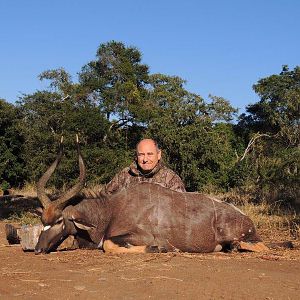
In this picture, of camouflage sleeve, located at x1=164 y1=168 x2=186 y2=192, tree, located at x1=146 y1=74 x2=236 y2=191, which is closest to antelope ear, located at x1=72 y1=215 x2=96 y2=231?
camouflage sleeve, located at x1=164 y1=168 x2=186 y2=192

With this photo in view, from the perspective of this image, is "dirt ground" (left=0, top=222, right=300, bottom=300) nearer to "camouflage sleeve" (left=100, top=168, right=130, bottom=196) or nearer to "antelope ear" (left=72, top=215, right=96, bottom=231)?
"antelope ear" (left=72, top=215, right=96, bottom=231)

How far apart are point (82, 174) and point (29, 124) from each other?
52.9ft

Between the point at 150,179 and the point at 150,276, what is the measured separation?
2106 mm

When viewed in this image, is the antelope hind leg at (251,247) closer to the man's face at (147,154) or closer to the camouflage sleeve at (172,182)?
the camouflage sleeve at (172,182)

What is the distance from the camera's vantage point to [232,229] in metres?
5.22

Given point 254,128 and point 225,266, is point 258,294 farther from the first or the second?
point 254,128

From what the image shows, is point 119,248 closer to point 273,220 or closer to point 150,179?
point 150,179

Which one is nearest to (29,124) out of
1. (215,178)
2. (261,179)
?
(215,178)

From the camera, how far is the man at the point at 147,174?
5.60 meters

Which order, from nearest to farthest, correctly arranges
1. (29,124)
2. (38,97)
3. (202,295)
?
(202,295), (29,124), (38,97)

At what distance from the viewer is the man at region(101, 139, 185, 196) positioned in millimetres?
5602

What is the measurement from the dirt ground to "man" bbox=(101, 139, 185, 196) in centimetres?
101

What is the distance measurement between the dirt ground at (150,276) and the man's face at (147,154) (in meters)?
1.16

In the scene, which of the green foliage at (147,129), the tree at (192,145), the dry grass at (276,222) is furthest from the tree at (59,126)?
the dry grass at (276,222)
